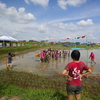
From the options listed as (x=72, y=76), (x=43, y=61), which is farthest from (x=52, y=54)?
(x=72, y=76)

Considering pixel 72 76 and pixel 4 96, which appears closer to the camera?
pixel 72 76

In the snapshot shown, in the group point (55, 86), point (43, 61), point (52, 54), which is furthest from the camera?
point (52, 54)

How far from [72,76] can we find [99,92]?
2.95 meters

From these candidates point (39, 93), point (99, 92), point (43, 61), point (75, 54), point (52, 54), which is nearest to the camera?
point (75, 54)

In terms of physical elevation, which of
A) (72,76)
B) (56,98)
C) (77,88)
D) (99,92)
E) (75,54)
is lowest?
(99,92)

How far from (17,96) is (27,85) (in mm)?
1375

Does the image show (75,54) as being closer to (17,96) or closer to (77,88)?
(77,88)

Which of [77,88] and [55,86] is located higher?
[77,88]

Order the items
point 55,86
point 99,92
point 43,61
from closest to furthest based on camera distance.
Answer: point 99,92
point 55,86
point 43,61

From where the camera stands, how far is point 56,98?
347 cm

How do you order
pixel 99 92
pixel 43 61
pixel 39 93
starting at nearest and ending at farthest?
1. pixel 39 93
2. pixel 99 92
3. pixel 43 61

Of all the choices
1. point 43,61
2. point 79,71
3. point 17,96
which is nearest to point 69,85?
point 79,71

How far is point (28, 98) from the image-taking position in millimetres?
3441

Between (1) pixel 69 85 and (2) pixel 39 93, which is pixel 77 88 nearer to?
(1) pixel 69 85
